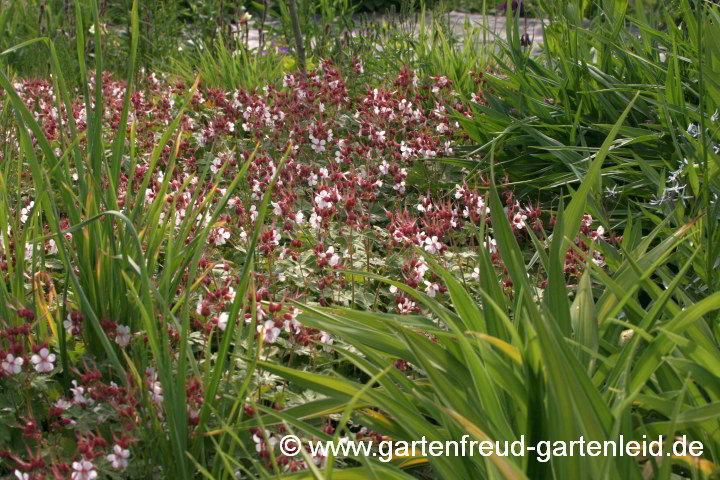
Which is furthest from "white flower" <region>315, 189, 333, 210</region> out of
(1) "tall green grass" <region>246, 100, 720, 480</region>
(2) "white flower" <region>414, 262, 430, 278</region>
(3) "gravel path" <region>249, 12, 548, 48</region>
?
(3) "gravel path" <region>249, 12, 548, 48</region>

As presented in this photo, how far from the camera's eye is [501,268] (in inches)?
115

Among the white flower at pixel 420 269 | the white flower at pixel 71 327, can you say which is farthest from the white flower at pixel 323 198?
the white flower at pixel 71 327

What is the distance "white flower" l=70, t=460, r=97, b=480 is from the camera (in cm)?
185

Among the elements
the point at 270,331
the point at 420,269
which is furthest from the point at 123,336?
the point at 420,269

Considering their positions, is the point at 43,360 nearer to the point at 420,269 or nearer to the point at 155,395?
the point at 155,395

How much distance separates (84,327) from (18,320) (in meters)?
0.20

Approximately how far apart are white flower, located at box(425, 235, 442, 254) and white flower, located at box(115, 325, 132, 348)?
43.1 inches

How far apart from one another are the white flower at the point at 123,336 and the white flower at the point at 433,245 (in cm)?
109

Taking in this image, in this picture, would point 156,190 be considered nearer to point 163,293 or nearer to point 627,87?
point 163,293

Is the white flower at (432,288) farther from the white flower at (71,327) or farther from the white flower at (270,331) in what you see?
the white flower at (71,327)

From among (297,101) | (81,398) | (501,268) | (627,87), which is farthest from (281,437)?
(297,101)

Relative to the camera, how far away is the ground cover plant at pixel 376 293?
185cm

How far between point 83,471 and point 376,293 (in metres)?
1.33

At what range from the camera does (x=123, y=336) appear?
2.31 metres
